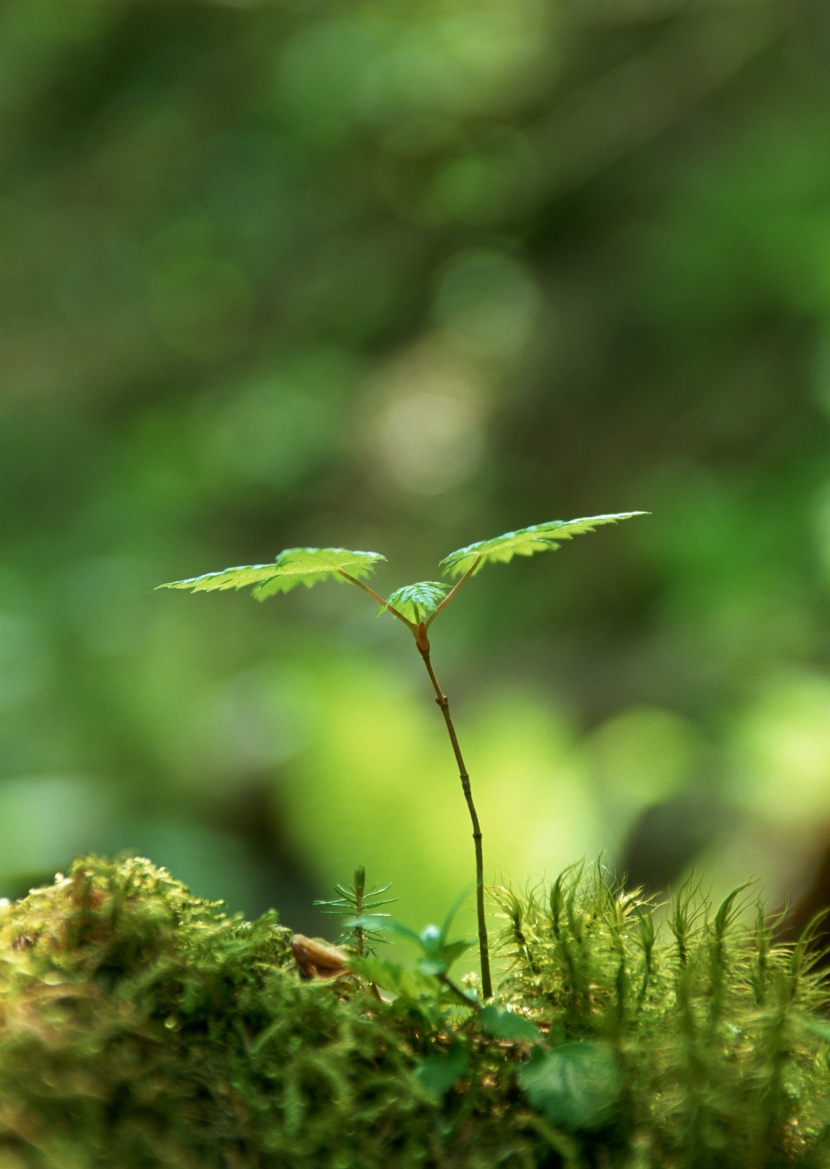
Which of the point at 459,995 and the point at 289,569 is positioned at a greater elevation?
the point at 289,569

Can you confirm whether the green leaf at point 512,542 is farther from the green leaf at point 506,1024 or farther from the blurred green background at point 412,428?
the blurred green background at point 412,428

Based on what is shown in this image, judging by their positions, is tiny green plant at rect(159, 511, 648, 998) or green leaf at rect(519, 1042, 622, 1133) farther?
tiny green plant at rect(159, 511, 648, 998)

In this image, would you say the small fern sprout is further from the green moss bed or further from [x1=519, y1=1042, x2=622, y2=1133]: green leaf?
[x1=519, y1=1042, x2=622, y2=1133]: green leaf

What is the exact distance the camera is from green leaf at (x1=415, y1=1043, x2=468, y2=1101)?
0.78 meters

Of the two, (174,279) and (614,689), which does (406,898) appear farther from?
(174,279)

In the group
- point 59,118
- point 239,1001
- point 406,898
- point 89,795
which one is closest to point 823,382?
point 406,898

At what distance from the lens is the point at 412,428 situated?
7492 millimetres

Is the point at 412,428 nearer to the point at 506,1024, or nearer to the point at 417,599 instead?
the point at 417,599

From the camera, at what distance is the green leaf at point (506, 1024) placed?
81 cm

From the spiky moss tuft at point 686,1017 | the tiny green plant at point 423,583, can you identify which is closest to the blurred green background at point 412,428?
the spiky moss tuft at point 686,1017

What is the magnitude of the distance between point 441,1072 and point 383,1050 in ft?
0.21

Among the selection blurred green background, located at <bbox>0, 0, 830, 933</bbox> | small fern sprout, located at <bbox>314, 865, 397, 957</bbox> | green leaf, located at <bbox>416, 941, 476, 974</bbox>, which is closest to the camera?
green leaf, located at <bbox>416, 941, 476, 974</bbox>

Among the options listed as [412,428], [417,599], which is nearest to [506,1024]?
[417,599]

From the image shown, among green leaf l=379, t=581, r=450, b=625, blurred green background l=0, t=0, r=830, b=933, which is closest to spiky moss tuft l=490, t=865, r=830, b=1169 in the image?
green leaf l=379, t=581, r=450, b=625
